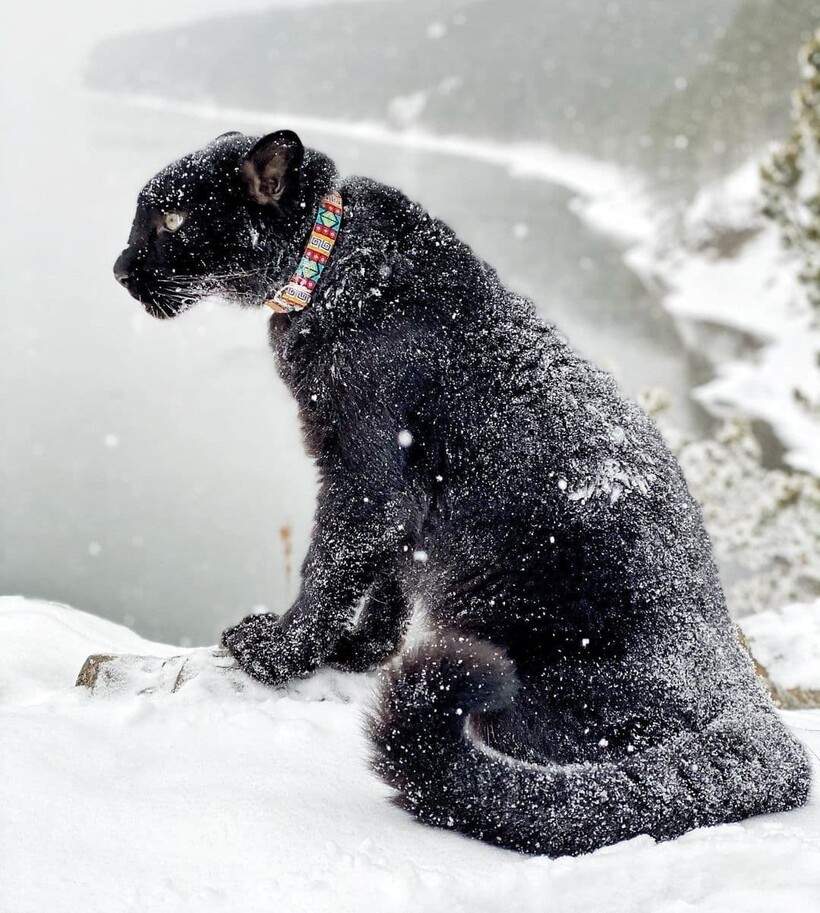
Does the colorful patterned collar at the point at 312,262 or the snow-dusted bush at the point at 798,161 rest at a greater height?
the colorful patterned collar at the point at 312,262

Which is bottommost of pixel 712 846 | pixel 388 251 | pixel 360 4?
pixel 360 4

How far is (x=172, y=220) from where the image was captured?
10.8 feet

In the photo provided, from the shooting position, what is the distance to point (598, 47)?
11050 centimetres

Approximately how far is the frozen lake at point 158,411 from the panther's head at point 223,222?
9.07ft

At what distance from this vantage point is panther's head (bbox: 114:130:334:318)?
3.23 metres

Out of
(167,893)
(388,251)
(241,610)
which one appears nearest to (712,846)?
(167,893)

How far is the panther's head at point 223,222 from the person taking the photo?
10.6 feet

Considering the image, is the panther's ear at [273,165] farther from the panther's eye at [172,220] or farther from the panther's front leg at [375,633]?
the panther's front leg at [375,633]

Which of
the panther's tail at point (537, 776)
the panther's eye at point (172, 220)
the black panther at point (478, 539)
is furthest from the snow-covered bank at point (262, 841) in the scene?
the panther's eye at point (172, 220)

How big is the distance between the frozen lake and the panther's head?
2764mm

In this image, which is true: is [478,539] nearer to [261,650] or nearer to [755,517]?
[261,650]

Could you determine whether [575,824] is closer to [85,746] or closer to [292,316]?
[85,746]

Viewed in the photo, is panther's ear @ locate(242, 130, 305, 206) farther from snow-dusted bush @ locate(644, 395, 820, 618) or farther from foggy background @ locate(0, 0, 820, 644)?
snow-dusted bush @ locate(644, 395, 820, 618)

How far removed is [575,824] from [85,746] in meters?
1.54
